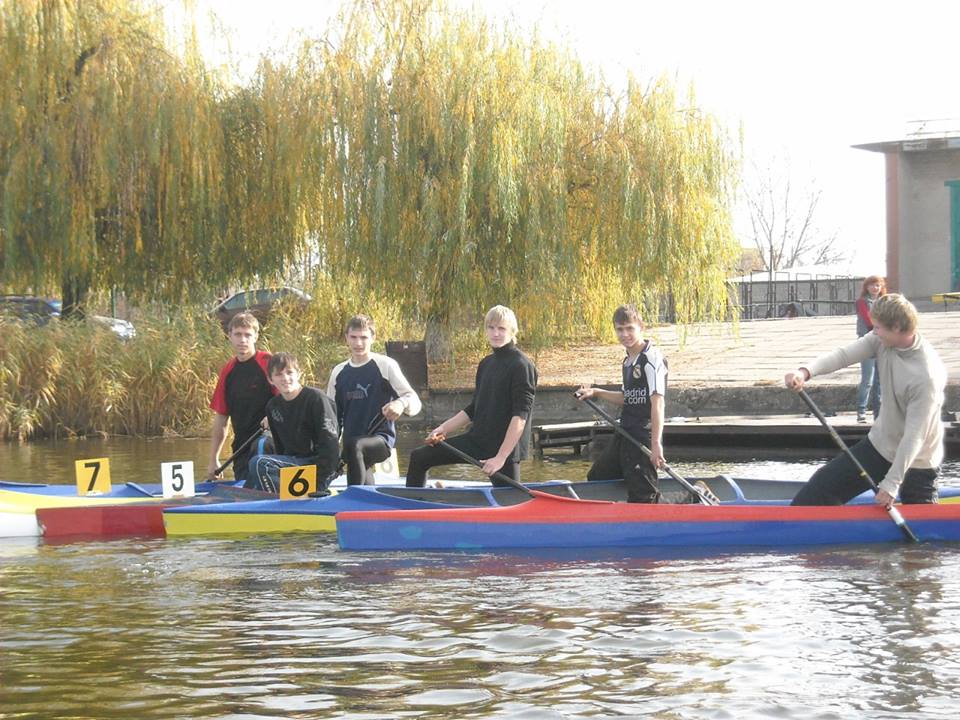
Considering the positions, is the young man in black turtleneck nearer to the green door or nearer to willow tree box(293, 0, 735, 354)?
willow tree box(293, 0, 735, 354)

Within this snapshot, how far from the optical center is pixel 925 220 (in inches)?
1220

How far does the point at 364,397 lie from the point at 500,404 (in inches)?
42.9

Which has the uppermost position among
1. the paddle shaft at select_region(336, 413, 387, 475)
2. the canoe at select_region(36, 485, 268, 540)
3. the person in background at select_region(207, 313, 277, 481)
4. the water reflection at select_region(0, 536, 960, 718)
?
the person in background at select_region(207, 313, 277, 481)

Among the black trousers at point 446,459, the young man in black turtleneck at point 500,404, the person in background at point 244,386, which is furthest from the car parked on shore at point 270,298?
the young man in black turtleneck at point 500,404

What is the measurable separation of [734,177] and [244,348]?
39.9ft

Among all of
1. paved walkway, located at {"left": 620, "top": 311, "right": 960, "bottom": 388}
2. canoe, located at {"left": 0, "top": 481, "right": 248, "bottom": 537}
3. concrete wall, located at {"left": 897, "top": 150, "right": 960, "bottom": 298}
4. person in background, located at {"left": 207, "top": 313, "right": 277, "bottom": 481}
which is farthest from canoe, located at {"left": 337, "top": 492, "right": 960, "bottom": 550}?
concrete wall, located at {"left": 897, "top": 150, "right": 960, "bottom": 298}

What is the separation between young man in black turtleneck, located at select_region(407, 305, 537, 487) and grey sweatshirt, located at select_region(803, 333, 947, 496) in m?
1.74

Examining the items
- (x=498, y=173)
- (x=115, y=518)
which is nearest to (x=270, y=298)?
(x=498, y=173)

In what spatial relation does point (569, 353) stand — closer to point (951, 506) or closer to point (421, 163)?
point (421, 163)

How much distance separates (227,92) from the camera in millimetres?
21297

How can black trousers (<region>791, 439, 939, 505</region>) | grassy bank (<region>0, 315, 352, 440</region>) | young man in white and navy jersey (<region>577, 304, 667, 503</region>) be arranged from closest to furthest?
black trousers (<region>791, 439, 939, 505</region>), young man in white and navy jersey (<region>577, 304, 667, 503</region>), grassy bank (<region>0, 315, 352, 440</region>)

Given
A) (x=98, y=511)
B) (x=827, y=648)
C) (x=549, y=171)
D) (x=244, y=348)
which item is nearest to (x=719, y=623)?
(x=827, y=648)

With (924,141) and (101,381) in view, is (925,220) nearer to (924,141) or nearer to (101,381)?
(924,141)

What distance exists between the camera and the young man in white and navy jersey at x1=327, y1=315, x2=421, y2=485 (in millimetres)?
9328
